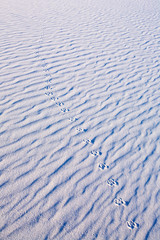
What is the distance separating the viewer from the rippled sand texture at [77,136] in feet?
8.18

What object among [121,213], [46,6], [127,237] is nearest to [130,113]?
[121,213]

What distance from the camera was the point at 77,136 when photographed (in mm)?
3426

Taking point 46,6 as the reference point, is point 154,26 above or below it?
below

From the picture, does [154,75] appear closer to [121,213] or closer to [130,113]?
[130,113]

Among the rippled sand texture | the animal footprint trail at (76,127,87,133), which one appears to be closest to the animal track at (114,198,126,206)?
the rippled sand texture

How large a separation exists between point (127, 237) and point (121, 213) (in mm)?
290

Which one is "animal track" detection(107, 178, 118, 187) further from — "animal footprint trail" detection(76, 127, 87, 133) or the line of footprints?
"animal footprint trail" detection(76, 127, 87, 133)

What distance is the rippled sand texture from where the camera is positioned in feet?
8.18

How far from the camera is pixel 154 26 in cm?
875

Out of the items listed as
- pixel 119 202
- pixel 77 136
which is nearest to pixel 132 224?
pixel 119 202

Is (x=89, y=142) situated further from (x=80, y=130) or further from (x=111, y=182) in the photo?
(x=111, y=182)

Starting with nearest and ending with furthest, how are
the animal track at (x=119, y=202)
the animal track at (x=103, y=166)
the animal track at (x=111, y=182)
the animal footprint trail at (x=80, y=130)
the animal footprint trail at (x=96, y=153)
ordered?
the animal track at (x=119, y=202), the animal track at (x=111, y=182), the animal track at (x=103, y=166), the animal footprint trail at (x=96, y=153), the animal footprint trail at (x=80, y=130)

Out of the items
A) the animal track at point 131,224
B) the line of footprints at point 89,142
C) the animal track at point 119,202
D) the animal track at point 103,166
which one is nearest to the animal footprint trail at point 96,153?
the line of footprints at point 89,142

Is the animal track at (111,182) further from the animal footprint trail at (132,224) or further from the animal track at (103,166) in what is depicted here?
the animal footprint trail at (132,224)
